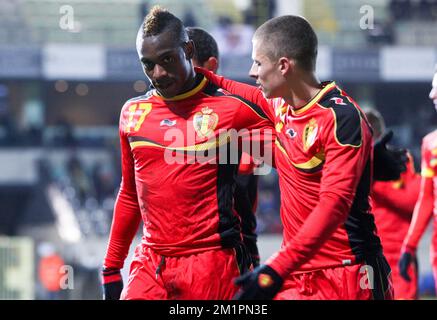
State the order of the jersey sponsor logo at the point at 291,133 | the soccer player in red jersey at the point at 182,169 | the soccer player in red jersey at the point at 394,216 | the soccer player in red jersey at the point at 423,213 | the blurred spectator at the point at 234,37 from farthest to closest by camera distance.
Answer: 1. the blurred spectator at the point at 234,37
2. the soccer player in red jersey at the point at 394,216
3. the soccer player in red jersey at the point at 423,213
4. the soccer player in red jersey at the point at 182,169
5. the jersey sponsor logo at the point at 291,133

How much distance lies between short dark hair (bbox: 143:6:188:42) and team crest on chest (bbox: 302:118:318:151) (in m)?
0.71

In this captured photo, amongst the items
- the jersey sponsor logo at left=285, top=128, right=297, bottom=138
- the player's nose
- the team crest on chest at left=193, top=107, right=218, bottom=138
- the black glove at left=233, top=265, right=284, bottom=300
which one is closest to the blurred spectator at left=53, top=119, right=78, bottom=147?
the team crest on chest at left=193, top=107, right=218, bottom=138

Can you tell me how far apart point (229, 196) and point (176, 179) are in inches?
9.4

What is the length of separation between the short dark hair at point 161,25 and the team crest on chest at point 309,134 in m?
0.71

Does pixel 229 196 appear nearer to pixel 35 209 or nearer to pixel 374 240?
pixel 374 240

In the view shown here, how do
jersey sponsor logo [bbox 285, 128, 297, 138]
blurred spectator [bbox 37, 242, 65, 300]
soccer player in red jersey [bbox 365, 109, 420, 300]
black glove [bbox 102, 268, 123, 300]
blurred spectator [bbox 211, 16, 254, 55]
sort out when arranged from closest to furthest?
1. jersey sponsor logo [bbox 285, 128, 297, 138]
2. black glove [bbox 102, 268, 123, 300]
3. soccer player in red jersey [bbox 365, 109, 420, 300]
4. blurred spectator [bbox 37, 242, 65, 300]
5. blurred spectator [bbox 211, 16, 254, 55]

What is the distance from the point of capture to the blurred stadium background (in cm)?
1623

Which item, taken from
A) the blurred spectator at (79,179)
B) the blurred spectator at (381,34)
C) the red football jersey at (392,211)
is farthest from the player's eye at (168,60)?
the blurred spectator at (381,34)

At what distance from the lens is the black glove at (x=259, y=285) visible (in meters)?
3.07

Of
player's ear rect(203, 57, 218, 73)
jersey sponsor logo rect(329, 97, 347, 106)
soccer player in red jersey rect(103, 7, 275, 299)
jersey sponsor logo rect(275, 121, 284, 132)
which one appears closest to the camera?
jersey sponsor logo rect(329, 97, 347, 106)

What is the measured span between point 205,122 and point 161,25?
44cm

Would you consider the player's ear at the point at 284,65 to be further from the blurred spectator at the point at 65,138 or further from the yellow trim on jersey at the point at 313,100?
the blurred spectator at the point at 65,138

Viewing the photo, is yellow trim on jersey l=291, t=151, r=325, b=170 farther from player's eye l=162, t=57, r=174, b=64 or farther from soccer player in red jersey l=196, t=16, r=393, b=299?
player's eye l=162, t=57, r=174, b=64
